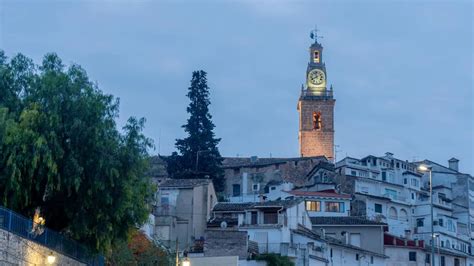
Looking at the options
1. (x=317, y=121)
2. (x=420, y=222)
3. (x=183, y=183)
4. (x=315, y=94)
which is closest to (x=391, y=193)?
(x=420, y=222)

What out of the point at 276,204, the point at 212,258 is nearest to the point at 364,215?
the point at 276,204

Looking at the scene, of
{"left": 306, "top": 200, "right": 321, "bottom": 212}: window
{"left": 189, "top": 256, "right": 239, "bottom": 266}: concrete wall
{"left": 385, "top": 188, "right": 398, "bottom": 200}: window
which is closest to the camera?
{"left": 189, "top": 256, "right": 239, "bottom": 266}: concrete wall

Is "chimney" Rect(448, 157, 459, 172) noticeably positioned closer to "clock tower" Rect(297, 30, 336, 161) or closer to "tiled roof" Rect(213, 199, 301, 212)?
"clock tower" Rect(297, 30, 336, 161)

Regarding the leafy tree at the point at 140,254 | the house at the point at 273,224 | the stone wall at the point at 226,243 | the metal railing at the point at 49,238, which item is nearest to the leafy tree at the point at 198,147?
the house at the point at 273,224

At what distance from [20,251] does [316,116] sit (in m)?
121

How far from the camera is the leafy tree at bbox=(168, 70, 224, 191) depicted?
91.2 m

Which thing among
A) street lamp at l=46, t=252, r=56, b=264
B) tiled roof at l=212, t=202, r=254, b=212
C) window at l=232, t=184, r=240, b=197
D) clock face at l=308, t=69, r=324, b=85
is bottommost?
street lamp at l=46, t=252, r=56, b=264

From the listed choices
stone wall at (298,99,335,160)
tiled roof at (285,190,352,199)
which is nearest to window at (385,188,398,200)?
tiled roof at (285,190,352,199)

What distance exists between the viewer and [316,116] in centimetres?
15075

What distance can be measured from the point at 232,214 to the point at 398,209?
2846 cm

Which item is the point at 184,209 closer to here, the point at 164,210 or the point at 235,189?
the point at 164,210

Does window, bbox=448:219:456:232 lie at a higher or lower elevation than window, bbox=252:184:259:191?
lower

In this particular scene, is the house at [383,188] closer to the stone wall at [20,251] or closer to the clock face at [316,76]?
the clock face at [316,76]

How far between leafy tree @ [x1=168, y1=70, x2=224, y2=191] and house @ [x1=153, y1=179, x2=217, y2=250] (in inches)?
490
